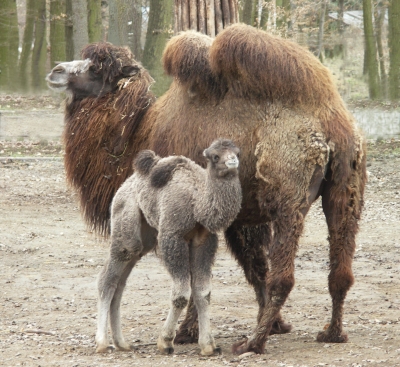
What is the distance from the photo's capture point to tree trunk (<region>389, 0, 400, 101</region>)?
1850 cm

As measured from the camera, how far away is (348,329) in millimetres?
6121

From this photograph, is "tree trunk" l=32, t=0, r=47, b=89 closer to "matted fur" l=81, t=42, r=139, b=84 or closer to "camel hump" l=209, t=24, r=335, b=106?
"matted fur" l=81, t=42, r=139, b=84

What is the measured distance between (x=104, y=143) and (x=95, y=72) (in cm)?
65

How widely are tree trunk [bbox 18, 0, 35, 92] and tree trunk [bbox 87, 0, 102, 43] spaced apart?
3.51 meters

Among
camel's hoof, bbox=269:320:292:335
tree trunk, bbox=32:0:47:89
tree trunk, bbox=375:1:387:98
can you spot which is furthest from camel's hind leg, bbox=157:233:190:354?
tree trunk, bbox=375:1:387:98

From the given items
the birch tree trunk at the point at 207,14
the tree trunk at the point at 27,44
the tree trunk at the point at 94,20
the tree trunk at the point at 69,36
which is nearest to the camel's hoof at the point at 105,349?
the birch tree trunk at the point at 207,14

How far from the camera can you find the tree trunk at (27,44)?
2067cm

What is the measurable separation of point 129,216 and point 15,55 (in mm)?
18584

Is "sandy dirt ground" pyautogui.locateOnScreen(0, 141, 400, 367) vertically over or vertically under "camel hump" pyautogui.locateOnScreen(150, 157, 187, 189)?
under

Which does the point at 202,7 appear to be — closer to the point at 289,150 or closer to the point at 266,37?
the point at 266,37

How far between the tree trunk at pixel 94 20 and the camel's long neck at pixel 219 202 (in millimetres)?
12555

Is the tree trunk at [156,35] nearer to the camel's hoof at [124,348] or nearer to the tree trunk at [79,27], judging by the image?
the tree trunk at [79,27]

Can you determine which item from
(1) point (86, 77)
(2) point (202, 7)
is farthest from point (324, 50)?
(1) point (86, 77)

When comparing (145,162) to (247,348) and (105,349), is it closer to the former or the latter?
(105,349)
